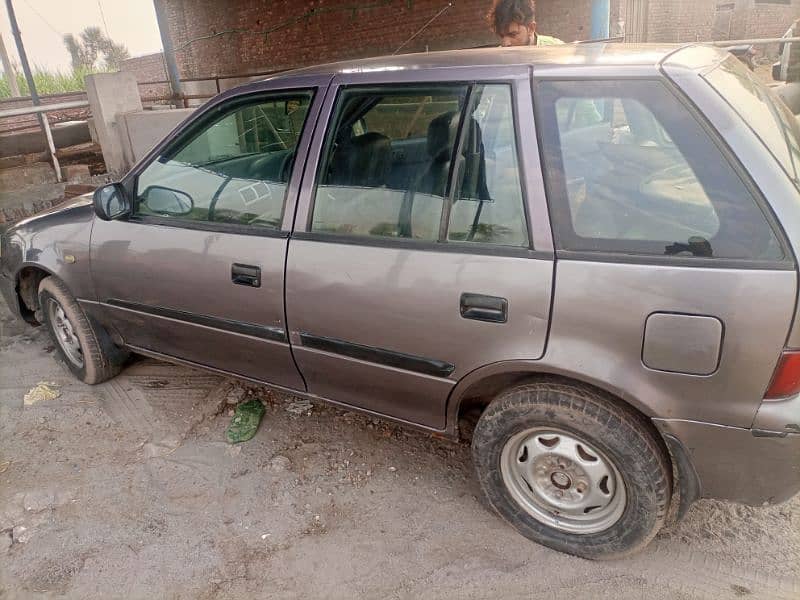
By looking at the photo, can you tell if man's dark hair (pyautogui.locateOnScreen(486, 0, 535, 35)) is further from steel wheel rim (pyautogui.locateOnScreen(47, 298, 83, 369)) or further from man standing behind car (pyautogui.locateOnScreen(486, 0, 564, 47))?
steel wheel rim (pyautogui.locateOnScreen(47, 298, 83, 369))

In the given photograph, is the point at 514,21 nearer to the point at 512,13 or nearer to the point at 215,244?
the point at 512,13

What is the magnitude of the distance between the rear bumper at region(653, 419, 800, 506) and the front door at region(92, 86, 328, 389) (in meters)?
1.69

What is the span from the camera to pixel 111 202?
9.96 ft

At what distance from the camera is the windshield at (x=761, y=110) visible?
75.5 inches

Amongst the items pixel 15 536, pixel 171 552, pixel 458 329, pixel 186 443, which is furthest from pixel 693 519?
pixel 15 536

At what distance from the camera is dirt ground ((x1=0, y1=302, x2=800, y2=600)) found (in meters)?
2.28

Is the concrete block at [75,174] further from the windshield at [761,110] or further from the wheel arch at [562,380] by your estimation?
the windshield at [761,110]

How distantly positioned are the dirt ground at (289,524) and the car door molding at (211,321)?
26.5 inches

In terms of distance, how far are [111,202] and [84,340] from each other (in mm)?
985

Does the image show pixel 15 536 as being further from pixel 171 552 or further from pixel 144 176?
pixel 144 176

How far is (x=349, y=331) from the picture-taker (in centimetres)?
249

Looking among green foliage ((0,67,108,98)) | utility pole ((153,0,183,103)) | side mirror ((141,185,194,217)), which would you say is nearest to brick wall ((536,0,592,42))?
utility pole ((153,0,183,103))

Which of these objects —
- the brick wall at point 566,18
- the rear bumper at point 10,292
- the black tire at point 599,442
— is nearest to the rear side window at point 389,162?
the black tire at point 599,442

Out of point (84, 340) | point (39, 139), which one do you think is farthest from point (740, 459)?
point (39, 139)
